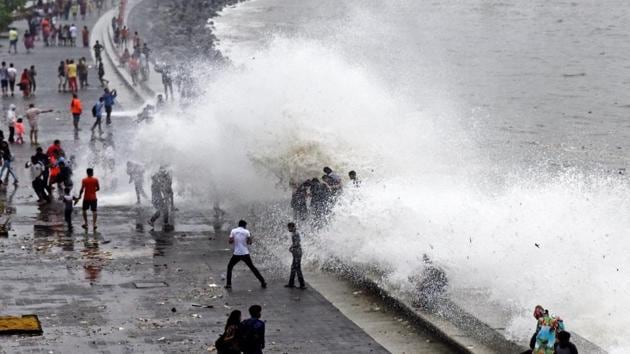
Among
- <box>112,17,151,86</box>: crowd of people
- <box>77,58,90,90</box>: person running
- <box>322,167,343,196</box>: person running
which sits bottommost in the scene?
<box>322,167,343,196</box>: person running

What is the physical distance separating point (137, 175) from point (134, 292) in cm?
699

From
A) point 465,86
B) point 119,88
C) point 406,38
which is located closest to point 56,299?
point 119,88

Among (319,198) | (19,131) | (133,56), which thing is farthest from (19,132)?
(133,56)

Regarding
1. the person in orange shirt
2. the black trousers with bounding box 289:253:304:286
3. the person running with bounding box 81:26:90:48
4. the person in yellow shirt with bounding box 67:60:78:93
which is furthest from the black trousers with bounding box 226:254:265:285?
the person running with bounding box 81:26:90:48

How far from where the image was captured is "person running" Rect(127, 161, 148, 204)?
25605mm

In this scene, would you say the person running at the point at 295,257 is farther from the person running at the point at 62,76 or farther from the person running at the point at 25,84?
the person running at the point at 62,76

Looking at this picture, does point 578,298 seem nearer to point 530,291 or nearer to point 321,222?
point 530,291

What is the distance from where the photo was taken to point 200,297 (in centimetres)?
1891

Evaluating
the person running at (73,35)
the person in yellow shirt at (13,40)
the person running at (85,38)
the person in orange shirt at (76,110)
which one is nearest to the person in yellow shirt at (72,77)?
the person in orange shirt at (76,110)

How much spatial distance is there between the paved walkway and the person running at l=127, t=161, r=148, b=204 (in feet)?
1.60

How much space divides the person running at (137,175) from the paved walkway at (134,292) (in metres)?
0.49

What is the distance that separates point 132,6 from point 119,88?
29092 mm

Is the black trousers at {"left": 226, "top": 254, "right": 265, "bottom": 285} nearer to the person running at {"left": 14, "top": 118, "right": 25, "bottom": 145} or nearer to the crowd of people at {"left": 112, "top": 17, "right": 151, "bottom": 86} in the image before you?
the person running at {"left": 14, "top": 118, "right": 25, "bottom": 145}

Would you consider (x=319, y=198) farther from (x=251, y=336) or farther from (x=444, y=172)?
(x=444, y=172)
